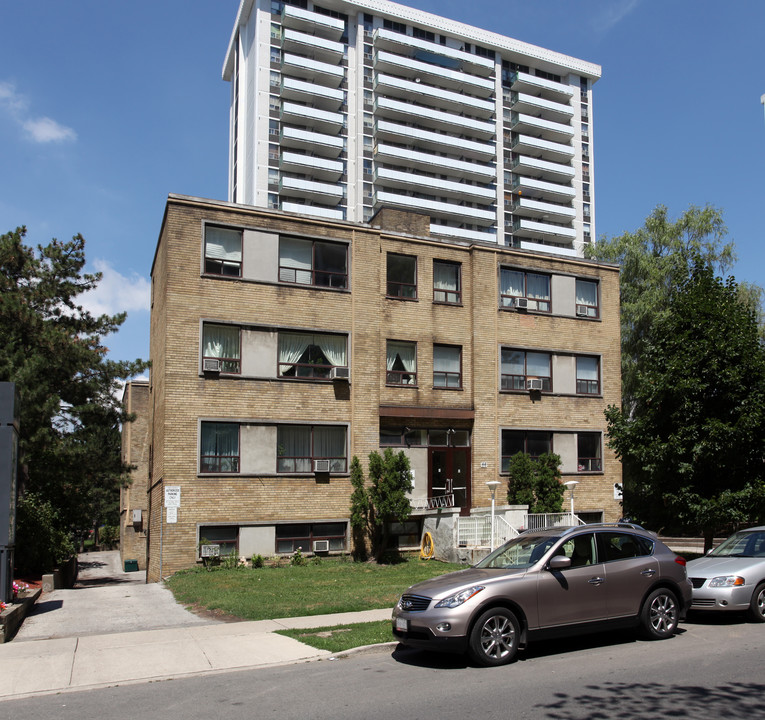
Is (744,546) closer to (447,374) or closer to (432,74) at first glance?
(447,374)

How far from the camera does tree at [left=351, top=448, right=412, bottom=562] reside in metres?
23.5

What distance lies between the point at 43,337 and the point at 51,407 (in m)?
2.75

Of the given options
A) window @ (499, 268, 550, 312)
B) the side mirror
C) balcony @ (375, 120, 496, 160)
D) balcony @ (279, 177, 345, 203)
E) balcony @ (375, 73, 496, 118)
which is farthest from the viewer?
balcony @ (375, 73, 496, 118)

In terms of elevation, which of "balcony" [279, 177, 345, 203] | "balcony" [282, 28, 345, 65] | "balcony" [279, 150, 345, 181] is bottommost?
"balcony" [279, 177, 345, 203]

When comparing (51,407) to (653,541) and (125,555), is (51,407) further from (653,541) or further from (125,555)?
(125,555)

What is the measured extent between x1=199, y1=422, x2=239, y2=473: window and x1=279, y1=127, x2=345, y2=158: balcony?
5963 cm

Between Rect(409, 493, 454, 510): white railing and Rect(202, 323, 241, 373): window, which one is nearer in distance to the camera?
Rect(202, 323, 241, 373): window

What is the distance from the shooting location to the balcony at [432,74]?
8381 cm

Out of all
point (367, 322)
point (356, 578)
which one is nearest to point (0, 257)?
point (367, 322)

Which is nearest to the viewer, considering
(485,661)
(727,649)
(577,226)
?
(485,661)

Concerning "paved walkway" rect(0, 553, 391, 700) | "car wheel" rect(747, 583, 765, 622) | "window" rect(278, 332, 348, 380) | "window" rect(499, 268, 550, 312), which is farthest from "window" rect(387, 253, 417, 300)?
"car wheel" rect(747, 583, 765, 622)

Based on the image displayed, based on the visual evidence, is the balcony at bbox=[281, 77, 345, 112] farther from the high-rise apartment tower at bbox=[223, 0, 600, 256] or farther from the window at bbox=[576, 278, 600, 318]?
the window at bbox=[576, 278, 600, 318]

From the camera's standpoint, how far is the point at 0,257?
25.5 m

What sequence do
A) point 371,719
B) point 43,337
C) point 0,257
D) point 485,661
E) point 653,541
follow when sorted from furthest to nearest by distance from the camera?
point 0,257 < point 43,337 < point 653,541 < point 485,661 < point 371,719
